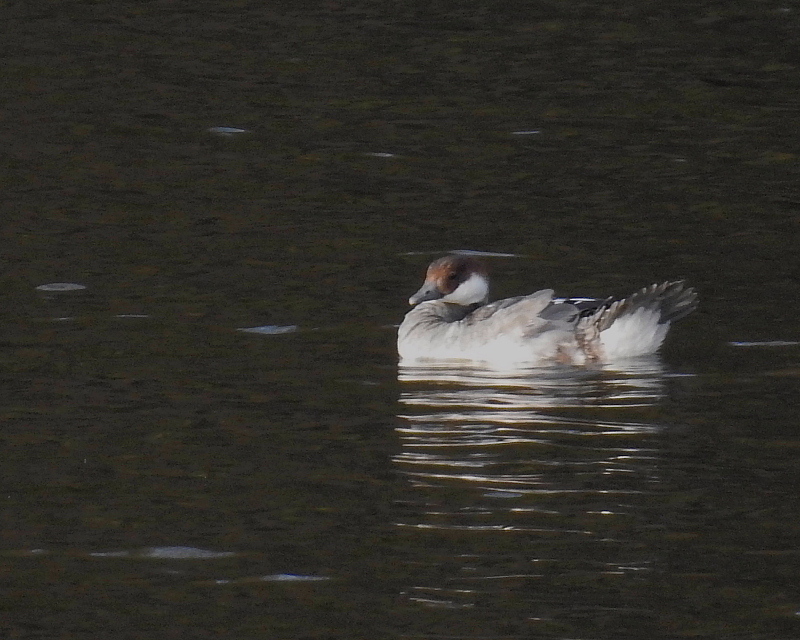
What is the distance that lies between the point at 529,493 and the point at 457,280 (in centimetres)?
347

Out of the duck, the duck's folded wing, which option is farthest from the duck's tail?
the duck's folded wing

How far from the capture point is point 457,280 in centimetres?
1061

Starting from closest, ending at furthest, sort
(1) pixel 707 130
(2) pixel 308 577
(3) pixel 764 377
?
(2) pixel 308 577
(3) pixel 764 377
(1) pixel 707 130

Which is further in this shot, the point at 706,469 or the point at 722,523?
the point at 706,469

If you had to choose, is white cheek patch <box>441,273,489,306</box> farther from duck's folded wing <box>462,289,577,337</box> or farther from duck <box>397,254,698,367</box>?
duck's folded wing <box>462,289,577,337</box>

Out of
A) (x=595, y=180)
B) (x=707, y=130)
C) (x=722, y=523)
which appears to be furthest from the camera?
(x=707, y=130)

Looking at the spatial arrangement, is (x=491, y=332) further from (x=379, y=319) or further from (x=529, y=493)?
(x=529, y=493)

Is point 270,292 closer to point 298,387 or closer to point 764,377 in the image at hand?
point 298,387

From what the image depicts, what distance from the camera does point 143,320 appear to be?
10461 millimetres

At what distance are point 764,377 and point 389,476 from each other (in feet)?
8.01

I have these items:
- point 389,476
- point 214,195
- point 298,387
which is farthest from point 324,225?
point 389,476

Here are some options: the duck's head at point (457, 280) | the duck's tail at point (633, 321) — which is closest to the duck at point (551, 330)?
the duck's tail at point (633, 321)

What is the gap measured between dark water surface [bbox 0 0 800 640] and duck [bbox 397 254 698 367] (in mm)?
198

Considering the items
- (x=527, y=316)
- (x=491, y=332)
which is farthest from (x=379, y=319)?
(x=527, y=316)
